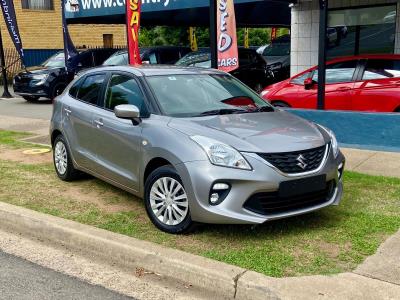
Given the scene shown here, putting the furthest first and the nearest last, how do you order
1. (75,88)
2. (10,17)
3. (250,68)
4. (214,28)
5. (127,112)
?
(10,17)
(250,68)
(214,28)
(75,88)
(127,112)

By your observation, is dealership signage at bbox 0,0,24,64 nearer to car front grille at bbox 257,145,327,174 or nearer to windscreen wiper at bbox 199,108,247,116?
windscreen wiper at bbox 199,108,247,116

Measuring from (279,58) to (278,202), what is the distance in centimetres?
1320

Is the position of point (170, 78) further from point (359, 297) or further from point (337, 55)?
point (337, 55)

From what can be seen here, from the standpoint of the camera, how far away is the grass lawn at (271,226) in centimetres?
414

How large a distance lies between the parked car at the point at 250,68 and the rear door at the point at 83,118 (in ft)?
27.6

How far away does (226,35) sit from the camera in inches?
355

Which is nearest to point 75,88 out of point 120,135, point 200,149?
point 120,135

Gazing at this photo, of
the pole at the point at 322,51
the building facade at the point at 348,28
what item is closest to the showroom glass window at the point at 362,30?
the building facade at the point at 348,28

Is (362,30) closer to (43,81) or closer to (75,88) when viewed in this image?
(75,88)

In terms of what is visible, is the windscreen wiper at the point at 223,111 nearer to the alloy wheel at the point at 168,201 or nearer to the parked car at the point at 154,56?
the alloy wheel at the point at 168,201

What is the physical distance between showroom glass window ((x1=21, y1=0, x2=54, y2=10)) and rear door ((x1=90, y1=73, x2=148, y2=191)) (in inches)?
897

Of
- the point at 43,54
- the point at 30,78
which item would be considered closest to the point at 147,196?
the point at 30,78

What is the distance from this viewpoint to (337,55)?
13.5m

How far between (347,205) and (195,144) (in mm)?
1990
